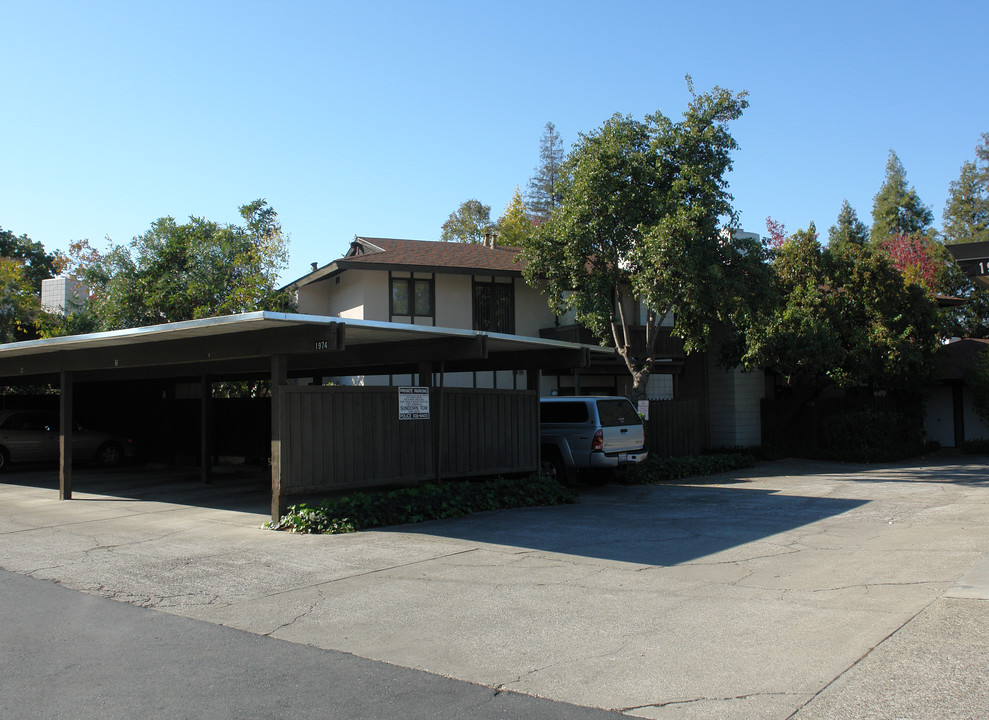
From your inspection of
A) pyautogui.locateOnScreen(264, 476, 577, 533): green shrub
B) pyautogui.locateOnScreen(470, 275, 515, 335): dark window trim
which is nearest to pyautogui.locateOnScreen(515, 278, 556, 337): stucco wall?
pyautogui.locateOnScreen(470, 275, 515, 335): dark window trim

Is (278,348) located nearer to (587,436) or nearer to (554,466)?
(587,436)

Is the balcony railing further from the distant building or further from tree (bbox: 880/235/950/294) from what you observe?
the distant building

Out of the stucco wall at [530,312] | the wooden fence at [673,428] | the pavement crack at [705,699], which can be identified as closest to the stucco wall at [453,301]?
the stucco wall at [530,312]

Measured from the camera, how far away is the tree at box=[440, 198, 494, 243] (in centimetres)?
5409

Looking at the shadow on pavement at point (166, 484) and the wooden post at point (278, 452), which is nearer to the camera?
the wooden post at point (278, 452)

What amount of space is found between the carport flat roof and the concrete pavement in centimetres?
253

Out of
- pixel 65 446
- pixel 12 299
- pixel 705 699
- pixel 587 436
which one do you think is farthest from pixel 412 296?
pixel 705 699

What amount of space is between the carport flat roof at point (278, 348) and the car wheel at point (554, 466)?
210 centimetres

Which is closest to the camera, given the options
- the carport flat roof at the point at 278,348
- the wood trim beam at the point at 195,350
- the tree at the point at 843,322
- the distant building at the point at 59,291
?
the carport flat roof at the point at 278,348

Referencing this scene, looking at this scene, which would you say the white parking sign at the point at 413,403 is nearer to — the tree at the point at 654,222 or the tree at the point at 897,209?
the tree at the point at 654,222

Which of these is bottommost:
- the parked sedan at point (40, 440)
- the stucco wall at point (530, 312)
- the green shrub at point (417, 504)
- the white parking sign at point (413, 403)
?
the green shrub at point (417, 504)

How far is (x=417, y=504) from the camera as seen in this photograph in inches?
485

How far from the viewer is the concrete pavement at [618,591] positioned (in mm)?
5250

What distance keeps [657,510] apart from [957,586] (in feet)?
19.7
